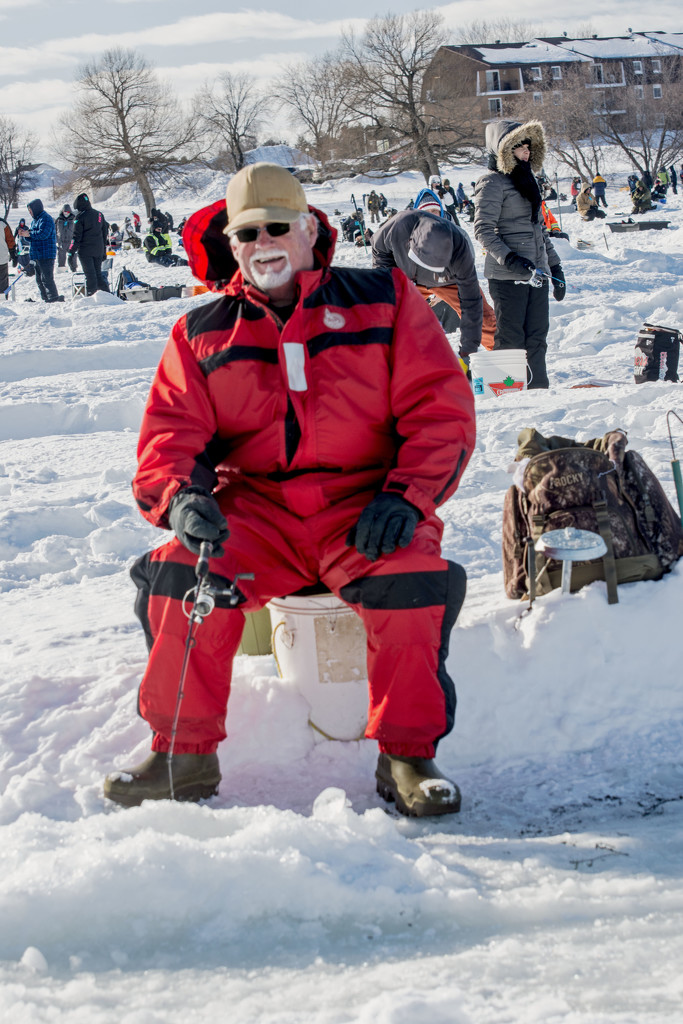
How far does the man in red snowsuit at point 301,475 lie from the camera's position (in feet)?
7.25

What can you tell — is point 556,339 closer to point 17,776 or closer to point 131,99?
point 17,776

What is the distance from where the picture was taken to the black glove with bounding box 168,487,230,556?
2184mm

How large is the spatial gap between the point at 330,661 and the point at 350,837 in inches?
29.3

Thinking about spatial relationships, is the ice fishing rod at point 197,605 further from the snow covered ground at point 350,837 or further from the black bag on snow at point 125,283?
the black bag on snow at point 125,283

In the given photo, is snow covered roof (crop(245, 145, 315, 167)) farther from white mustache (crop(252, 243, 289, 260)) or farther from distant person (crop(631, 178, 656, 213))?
white mustache (crop(252, 243, 289, 260))

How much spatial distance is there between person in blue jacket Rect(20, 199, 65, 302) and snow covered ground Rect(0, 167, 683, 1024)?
1111cm

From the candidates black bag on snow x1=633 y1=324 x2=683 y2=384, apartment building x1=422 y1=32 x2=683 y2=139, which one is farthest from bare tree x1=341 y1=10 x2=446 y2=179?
black bag on snow x1=633 y1=324 x2=683 y2=384

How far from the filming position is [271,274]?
2521 millimetres

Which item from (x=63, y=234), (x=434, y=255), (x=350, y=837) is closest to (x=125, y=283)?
(x=63, y=234)

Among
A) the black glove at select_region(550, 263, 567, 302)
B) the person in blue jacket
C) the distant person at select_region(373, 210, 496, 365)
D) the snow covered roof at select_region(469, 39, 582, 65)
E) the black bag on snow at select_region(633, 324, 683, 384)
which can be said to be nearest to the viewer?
the distant person at select_region(373, 210, 496, 365)

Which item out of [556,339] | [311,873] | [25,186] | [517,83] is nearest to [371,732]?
[311,873]

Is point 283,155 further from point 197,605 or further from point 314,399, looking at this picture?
point 197,605

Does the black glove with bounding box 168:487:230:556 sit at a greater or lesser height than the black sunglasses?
lesser

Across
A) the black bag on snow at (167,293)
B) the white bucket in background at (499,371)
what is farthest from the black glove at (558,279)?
the black bag on snow at (167,293)
